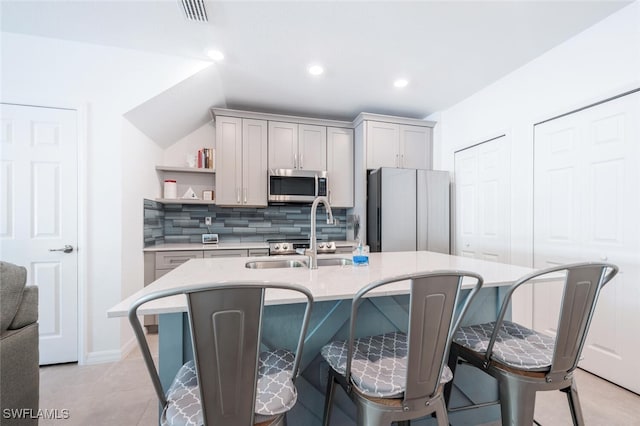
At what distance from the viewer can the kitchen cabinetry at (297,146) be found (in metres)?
3.52

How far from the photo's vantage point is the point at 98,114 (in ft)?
7.59

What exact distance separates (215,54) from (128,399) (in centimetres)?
266

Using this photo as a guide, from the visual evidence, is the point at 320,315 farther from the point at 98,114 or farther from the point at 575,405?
the point at 98,114

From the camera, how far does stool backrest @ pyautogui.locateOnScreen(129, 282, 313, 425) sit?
0.70 m

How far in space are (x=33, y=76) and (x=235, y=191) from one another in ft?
6.22

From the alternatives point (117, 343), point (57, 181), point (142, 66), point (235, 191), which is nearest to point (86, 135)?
point (57, 181)

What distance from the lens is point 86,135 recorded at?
2271 millimetres

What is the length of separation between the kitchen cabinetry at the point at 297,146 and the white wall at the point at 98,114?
4.33ft

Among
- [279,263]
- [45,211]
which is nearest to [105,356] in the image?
[45,211]

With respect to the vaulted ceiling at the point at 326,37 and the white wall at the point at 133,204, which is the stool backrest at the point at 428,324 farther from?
the white wall at the point at 133,204

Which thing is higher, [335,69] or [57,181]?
[335,69]

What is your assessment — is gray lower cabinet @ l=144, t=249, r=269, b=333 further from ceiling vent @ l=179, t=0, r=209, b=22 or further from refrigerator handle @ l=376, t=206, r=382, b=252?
ceiling vent @ l=179, t=0, r=209, b=22

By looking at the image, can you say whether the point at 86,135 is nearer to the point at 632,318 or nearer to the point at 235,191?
the point at 235,191

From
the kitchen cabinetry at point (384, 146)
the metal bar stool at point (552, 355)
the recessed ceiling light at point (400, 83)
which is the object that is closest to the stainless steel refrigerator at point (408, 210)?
the kitchen cabinetry at point (384, 146)
